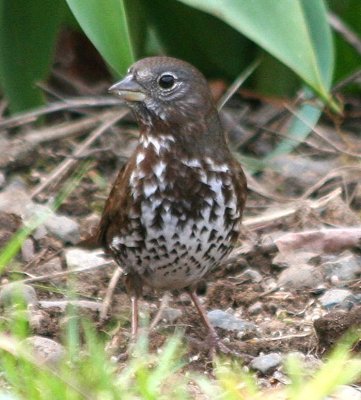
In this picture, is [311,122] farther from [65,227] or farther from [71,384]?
[71,384]

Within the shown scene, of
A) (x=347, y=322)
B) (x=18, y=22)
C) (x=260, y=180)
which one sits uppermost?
(x=18, y=22)

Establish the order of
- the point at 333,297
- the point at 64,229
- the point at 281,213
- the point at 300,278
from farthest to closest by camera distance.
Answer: the point at 281,213
the point at 64,229
the point at 300,278
the point at 333,297

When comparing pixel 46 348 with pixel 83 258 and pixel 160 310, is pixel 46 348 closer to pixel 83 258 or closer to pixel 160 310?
pixel 160 310

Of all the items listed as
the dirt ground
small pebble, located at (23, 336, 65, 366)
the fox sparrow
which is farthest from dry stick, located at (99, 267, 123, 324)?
small pebble, located at (23, 336, 65, 366)

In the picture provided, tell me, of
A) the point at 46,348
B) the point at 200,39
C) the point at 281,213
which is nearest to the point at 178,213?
the point at 46,348

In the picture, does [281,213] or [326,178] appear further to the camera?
[326,178]

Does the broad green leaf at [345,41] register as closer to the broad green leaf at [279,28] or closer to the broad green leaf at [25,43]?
the broad green leaf at [25,43]

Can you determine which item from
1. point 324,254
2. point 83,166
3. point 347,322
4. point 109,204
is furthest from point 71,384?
point 83,166

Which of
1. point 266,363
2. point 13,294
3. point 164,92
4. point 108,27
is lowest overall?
point 266,363
